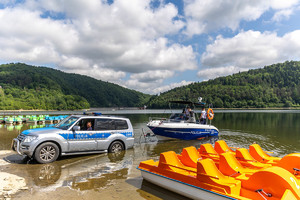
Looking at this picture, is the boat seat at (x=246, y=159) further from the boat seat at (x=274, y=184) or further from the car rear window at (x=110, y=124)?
the car rear window at (x=110, y=124)

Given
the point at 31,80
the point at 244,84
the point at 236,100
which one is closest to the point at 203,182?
the point at 236,100

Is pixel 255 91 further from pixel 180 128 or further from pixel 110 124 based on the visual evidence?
pixel 110 124

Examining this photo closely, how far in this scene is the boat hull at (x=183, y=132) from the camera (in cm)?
1564

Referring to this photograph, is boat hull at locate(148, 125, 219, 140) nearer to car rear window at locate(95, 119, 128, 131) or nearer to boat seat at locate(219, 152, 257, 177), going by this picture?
car rear window at locate(95, 119, 128, 131)

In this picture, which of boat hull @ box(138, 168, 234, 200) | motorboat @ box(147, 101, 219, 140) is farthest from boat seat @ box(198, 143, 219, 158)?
motorboat @ box(147, 101, 219, 140)

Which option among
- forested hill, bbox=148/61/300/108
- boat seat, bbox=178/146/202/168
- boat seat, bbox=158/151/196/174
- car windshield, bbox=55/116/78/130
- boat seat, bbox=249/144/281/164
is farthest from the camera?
forested hill, bbox=148/61/300/108

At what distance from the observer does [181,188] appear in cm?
550

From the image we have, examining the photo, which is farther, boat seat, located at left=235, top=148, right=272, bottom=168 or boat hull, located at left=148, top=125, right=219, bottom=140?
boat hull, located at left=148, top=125, right=219, bottom=140

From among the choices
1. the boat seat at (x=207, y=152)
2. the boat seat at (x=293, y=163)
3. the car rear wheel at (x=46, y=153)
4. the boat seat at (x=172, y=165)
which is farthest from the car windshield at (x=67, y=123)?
the boat seat at (x=293, y=163)

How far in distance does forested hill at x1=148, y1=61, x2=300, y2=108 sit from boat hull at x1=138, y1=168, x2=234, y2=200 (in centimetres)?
11157

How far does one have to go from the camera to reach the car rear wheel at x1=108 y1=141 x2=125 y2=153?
1027 centimetres

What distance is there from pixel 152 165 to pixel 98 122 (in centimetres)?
467

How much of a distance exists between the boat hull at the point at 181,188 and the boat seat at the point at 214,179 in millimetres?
221

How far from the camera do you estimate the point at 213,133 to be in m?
17.6
